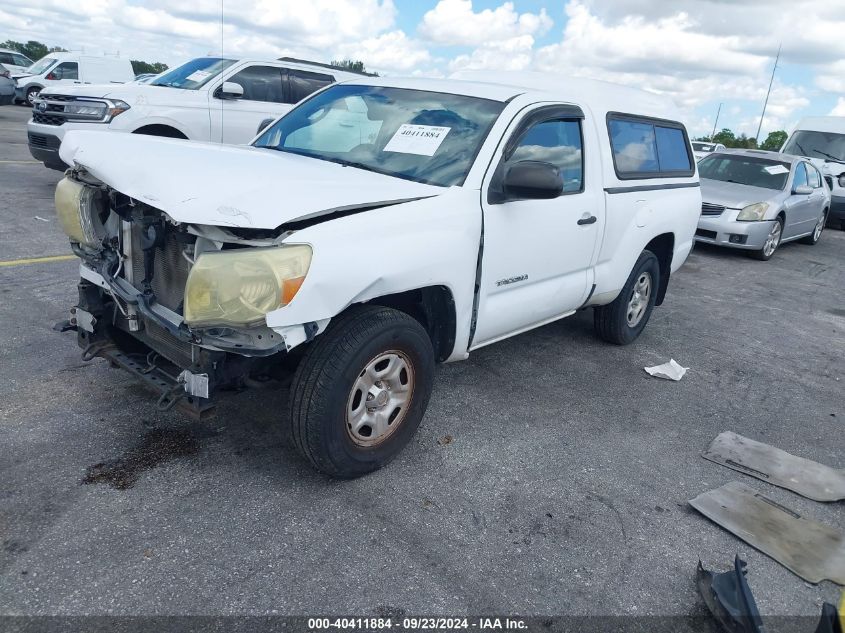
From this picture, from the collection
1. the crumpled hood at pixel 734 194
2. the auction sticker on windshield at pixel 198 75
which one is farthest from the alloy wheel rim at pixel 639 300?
the auction sticker on windshield at pixel 198 75

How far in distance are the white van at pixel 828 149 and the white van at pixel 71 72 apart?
1842 centimetres

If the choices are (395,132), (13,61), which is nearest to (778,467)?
(395,132)

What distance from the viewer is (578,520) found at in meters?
3.20

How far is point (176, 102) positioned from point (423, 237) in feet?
22.5

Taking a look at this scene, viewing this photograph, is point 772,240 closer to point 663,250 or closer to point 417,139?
point 663,250

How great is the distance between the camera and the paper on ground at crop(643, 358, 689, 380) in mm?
5121

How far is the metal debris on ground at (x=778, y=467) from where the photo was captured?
3.69 meters

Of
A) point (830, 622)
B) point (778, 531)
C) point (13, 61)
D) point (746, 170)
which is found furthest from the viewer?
point (13, 61)

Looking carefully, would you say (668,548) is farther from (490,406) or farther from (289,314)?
(289,314)

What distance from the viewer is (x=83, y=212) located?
132 inches

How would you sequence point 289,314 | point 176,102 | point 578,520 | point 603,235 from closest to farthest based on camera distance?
point 289,314
point 578,520
point 603,235
point 176,102

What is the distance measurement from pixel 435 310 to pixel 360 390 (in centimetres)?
69

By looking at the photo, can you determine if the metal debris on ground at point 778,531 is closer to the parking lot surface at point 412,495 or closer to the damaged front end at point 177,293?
the parking lot surface at point 412,495

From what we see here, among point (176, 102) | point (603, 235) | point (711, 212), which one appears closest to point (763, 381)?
point (603, 235)
